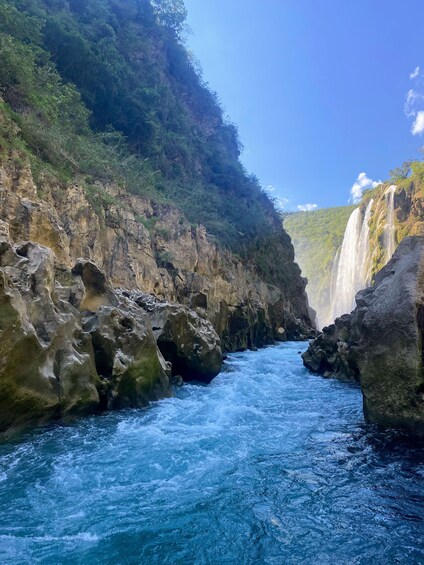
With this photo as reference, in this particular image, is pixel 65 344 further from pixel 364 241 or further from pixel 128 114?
pixel 364 241

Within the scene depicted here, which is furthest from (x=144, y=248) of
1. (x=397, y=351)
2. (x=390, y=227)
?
(x=390, y=227)

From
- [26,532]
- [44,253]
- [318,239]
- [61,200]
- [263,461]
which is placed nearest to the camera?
[26,532]

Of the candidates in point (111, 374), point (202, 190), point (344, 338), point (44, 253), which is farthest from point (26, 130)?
point (202, 190)

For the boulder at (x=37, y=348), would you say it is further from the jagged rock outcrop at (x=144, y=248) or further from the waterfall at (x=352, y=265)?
the waterfall at (x=352, y=265)

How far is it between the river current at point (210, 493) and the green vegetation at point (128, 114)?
11084 mm

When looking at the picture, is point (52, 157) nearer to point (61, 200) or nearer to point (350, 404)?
point (61, 200)

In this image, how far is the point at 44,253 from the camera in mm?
8727

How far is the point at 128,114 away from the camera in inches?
1152

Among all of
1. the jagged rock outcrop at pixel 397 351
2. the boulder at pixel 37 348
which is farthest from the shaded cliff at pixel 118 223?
the jagged rock outcrop at pixel 397 351

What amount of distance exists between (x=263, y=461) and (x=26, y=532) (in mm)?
3572

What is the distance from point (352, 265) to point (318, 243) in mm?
36354

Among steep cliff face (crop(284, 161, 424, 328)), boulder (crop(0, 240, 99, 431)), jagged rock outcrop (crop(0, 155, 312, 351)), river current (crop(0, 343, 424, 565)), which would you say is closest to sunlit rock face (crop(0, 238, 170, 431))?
boulder (crop(0, 240, 99, 431))

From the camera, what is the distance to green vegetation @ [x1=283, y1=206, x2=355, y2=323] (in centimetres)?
8038

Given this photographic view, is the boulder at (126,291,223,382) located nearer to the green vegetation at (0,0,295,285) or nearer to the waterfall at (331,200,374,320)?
the green vegetation at (0,0,295,285)
